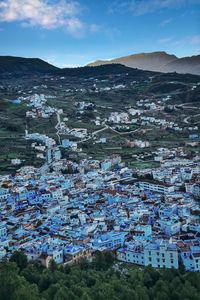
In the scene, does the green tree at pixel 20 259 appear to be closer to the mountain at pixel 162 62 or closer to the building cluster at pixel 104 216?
the building cluster at pixel 104 216

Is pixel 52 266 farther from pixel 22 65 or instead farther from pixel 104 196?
pixel 22 65

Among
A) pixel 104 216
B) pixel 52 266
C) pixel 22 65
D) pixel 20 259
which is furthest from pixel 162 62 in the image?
pixel 52 266

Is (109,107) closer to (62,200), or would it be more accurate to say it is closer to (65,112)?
(65,112)

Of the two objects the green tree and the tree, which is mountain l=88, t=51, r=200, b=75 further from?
the tree

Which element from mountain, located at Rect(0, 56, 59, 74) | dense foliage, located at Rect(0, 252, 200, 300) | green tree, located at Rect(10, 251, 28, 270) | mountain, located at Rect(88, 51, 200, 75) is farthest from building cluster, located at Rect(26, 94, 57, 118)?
mountain, located at Rect(88, 51, 200, 75)

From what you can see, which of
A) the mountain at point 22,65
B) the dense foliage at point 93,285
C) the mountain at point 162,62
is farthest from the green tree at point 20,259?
the mountain at point 162,62

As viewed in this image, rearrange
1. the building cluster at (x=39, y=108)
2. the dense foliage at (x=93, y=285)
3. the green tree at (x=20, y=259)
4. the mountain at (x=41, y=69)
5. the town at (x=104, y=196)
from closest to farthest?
the dense foliage at (x=93, y=285) < the green tree at (x=20, y=259) < the town at (x=104, y=196) < the building cluster at (x=39, y=108) < the mountain at (x=41, y=69)
